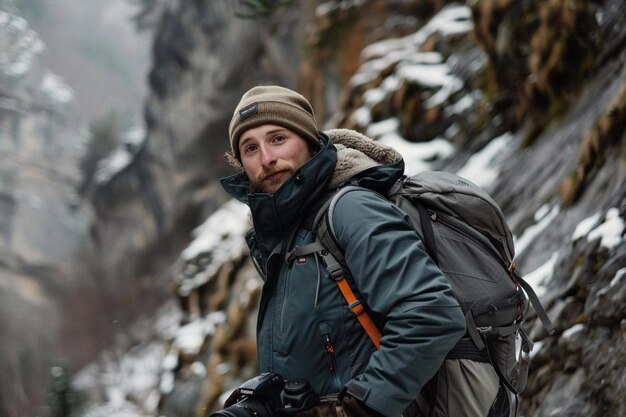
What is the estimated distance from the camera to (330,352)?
2.23 m

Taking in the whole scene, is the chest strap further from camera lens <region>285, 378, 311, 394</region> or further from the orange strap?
camera lens <region>285, 378, 311, 394</region>

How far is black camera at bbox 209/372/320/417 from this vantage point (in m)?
2.18

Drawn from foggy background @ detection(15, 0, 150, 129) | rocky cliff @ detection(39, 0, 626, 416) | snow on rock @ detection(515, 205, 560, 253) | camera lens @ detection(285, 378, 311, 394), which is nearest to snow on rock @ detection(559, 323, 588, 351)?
rocky cliff @ detection(39, 0, 626, 416)

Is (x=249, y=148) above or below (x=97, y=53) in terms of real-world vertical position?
below

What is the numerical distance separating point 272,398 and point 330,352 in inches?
10.4

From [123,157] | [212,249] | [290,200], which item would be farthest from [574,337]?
[123,157]

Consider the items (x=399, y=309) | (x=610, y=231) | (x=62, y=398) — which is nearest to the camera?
(x=399, y=309)

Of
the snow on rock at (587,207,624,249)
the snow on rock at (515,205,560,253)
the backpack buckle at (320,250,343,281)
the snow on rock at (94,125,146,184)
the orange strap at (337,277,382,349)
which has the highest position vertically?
the snow on rock at (94,125,146,184)

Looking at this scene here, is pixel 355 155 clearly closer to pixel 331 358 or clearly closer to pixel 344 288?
pixel 344 288

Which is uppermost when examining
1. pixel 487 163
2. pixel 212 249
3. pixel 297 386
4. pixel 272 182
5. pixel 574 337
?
pixel 212 249

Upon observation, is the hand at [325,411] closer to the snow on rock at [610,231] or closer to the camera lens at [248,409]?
the camera lens at [248,409]

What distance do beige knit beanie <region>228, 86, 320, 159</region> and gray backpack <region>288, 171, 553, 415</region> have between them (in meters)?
0.37

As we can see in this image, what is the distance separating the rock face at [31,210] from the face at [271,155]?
125ft

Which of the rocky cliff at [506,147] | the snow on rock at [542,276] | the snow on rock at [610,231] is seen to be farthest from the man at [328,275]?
the snow on rock at [542,276]
